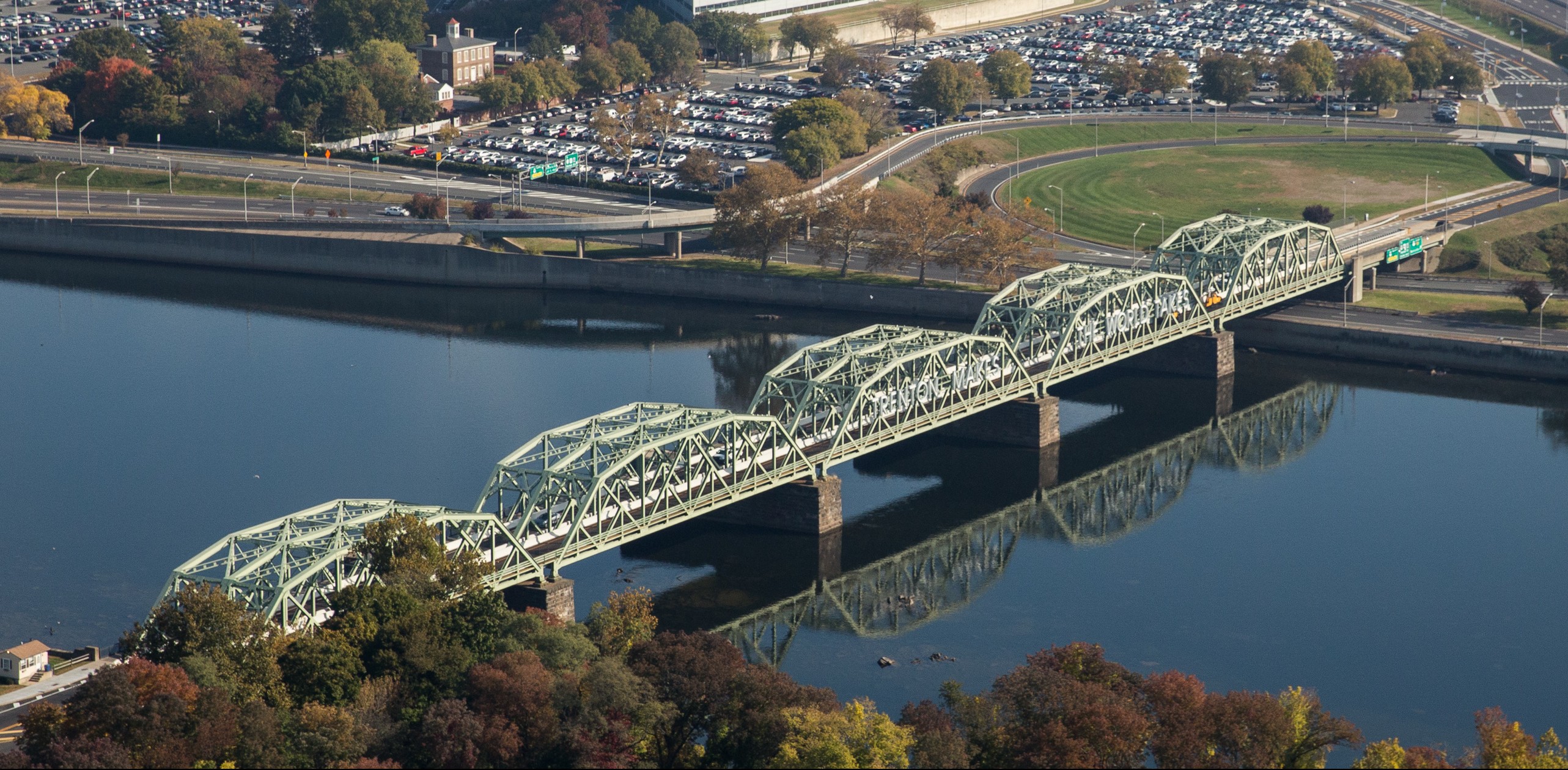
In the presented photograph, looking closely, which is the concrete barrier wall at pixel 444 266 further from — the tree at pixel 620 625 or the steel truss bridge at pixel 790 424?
the tree at pixel 620 625

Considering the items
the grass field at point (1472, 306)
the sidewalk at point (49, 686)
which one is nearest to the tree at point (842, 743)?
the sidewalk at point (49, 686)

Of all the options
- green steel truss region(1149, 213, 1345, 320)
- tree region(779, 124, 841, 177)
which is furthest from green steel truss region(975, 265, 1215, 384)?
tree region(779, 124, 841, 177)

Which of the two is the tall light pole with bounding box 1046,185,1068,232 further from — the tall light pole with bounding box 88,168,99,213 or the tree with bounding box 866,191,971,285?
the tall light pole with bounding box 88,168,99,213

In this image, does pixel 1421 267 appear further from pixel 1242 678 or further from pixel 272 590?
pixel 272 590

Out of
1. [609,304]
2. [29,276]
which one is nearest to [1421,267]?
[609,304]

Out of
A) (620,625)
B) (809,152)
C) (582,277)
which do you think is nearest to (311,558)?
(620,625)

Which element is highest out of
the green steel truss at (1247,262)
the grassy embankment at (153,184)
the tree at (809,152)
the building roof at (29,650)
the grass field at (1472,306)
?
the tree at (809,152)

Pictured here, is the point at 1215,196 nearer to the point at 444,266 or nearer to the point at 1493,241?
the point at 1493,241
